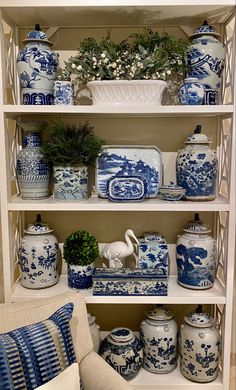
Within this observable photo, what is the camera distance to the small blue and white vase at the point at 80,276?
1.78 meters

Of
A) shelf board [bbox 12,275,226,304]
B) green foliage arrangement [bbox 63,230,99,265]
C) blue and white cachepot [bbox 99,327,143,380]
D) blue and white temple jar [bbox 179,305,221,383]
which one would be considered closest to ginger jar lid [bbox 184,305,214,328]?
blue and white temple jar [bbox 179,305,221,383]

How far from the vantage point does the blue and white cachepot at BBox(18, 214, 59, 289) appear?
176 centimetres

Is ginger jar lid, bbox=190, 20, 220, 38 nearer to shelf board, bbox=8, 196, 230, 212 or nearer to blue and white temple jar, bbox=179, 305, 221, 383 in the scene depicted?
shelf board, bbox=8, 196, 230, 212

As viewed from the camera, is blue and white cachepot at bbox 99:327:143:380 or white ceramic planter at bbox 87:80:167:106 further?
blue and white cachepot at bbox 99:327:143:380

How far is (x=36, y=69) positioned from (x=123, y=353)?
125 cm

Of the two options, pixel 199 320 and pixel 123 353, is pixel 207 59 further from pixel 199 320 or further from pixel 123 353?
pixel 123 353

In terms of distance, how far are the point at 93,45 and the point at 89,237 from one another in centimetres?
80

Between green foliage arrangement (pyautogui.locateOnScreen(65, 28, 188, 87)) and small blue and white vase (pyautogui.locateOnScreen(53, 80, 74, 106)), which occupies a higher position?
green foliage arrangement (pyautogui.locateOnScreen(65, 28, 188, 87))

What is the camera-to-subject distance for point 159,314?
186cm

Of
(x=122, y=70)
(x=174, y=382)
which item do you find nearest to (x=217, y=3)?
(x=122, y=70)

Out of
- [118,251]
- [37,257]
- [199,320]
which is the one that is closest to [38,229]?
[37,257]

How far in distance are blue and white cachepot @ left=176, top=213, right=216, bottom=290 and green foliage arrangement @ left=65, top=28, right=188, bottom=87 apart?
69cm

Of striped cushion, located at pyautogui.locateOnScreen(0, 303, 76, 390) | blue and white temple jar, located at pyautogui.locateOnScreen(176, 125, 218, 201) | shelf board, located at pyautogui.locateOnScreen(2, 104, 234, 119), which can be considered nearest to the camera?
striped cushion, located at pyautogui.locateOnScreen(0, 303, 76, 390)

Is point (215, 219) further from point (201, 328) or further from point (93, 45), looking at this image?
point (93, 45)
